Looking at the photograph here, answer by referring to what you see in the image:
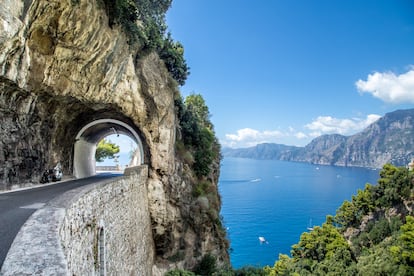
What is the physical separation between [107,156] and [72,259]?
113ft

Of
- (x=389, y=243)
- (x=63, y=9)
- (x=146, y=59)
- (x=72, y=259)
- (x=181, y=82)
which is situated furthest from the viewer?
(x=389, y=243)

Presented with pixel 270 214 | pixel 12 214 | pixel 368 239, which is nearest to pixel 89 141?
pixel 12 214

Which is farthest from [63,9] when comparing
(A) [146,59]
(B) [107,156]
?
(B) [107,156]

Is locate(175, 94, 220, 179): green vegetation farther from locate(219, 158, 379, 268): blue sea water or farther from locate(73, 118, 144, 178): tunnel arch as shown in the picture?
locate(219, 158, 379, 268): blue sea water

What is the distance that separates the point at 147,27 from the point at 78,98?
5860 millimetres

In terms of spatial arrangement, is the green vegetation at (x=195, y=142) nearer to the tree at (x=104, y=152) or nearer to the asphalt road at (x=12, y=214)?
the asphalt road at (x=12, y=214)

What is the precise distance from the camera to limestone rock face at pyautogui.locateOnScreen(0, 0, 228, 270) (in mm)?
8367

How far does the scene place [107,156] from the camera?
36.7 m

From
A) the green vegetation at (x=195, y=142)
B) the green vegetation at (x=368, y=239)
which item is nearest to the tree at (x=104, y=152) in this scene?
the green vegetation at (x=195, y=142)

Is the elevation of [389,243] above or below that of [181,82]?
below

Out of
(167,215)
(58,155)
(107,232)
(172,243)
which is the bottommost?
(172,243)

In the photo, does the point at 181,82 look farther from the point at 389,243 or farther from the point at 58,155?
the point at 389,243

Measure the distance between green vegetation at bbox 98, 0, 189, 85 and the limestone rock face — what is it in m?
0.56

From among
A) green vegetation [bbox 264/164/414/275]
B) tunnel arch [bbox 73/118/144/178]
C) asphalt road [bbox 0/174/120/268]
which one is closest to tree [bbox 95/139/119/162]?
tunnel arch [bbox 73/118/144/178]
